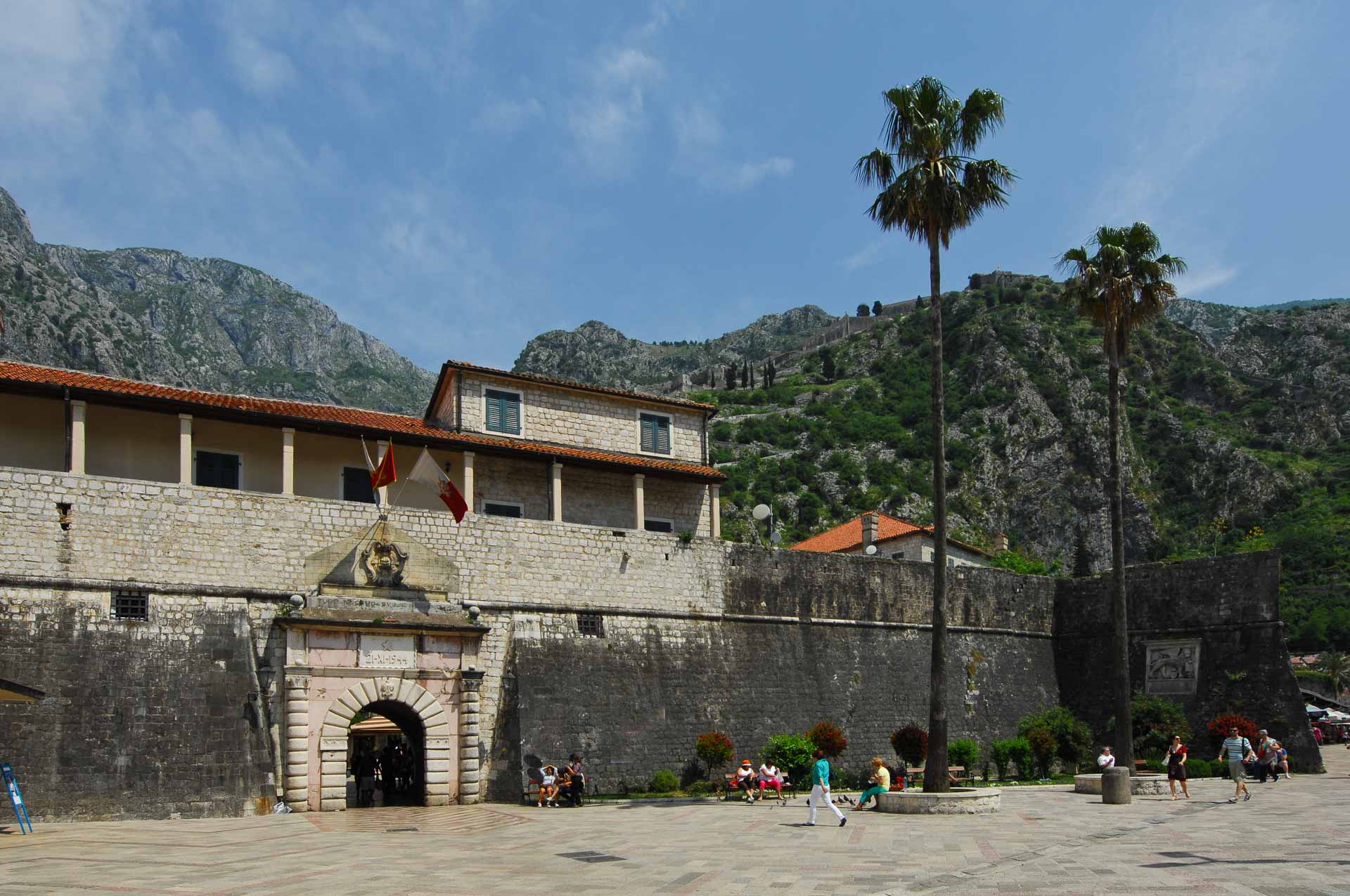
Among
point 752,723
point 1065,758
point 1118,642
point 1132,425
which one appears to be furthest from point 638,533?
point 1132,425

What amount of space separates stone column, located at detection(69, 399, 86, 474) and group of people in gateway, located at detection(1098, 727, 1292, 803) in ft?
79.4

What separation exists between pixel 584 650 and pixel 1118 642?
14.3 m

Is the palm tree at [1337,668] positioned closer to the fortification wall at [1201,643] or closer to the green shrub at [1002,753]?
the fortification wall at [1201,643]

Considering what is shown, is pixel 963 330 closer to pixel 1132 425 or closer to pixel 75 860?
pixel 1132 425

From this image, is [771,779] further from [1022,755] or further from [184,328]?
[184,328]

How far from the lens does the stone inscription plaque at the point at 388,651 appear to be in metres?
24.4

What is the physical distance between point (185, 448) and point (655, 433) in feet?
48.2

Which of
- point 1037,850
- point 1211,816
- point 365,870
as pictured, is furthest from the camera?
point 1211,816

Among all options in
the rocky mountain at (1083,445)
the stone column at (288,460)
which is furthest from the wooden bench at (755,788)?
the rocky mountain at (1083,445)

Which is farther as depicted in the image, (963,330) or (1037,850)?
(963,330)

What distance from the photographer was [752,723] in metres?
30.6

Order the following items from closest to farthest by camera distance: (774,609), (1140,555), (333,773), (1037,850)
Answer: (1037,850), (333,773), (774,609), (1140,555)

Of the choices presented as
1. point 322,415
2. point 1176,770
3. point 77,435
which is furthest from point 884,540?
point 77,435

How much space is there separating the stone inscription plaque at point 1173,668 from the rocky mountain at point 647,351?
265 feet
